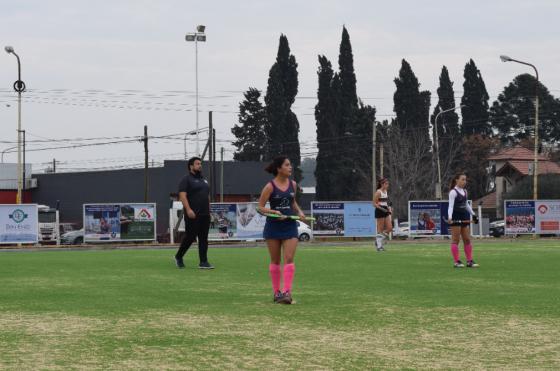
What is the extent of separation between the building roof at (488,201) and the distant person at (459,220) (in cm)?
7754

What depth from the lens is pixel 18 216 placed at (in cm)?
4050

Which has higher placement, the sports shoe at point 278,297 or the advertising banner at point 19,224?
the advertising banner at point 19,224

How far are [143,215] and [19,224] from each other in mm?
5164

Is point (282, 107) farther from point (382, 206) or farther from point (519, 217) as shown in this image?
point (382, 206)

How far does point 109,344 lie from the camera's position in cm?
803

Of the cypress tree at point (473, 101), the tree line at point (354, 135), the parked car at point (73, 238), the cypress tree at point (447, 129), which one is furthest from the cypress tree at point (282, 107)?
the parked car at point (73, 238)

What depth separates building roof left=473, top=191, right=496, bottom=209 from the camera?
95875mm

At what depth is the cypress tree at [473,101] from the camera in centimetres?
10581

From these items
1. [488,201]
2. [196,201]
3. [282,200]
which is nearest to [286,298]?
[282,200]

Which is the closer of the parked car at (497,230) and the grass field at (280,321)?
the grass field at (280,321)

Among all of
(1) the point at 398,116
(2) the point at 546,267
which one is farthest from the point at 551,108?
(2) the point at 546,267

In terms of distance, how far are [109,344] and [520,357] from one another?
126 inches

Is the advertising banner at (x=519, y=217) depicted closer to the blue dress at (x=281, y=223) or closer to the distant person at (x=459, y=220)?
the distant person at (x=459, y=220)

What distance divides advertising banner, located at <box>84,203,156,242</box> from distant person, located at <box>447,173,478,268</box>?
82.0 feet
